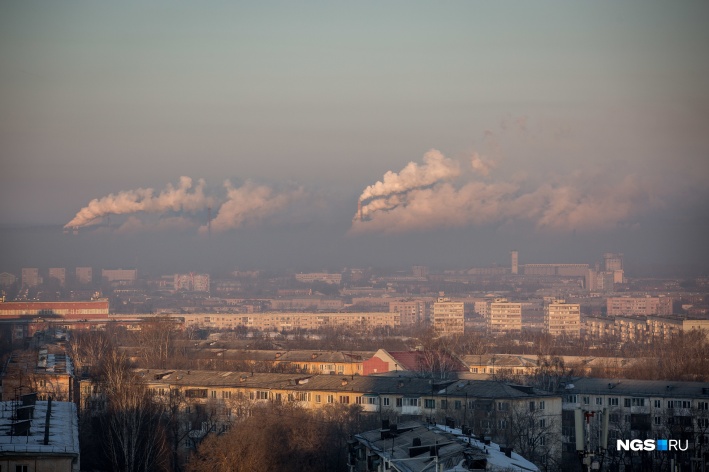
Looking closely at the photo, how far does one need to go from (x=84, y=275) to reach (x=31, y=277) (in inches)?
383

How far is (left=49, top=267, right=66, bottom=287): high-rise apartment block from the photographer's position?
357ft

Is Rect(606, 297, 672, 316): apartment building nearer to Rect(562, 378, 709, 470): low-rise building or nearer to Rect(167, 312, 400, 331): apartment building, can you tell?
Rect(167, 312, 400, 331): apartment building

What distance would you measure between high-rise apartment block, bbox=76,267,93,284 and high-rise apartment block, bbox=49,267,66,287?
1.63 meters

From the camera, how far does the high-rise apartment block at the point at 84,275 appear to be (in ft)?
370

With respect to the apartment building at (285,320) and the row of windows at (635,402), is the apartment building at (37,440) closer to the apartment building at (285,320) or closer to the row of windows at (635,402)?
the row of windows at (635,402)

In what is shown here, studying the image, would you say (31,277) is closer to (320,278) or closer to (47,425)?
(320,278)

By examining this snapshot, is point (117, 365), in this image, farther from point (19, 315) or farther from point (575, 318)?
point (575, 318)

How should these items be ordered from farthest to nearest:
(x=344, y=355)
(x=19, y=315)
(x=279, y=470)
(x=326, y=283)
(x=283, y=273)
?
(x=283, y=273) → (x=326, y=283) → (x=19, y=315) → (x=344, y=355) → (x=279, y=470)

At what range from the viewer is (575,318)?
73938 millimetres

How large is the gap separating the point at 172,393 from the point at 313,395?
3.16 m

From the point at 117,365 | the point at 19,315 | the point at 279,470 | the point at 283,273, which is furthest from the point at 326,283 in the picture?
the point at 279,470

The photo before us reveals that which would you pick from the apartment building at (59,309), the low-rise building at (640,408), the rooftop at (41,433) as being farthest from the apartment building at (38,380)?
the apartment building at (59,309)

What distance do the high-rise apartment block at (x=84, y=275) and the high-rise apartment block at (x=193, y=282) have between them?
35.7ft

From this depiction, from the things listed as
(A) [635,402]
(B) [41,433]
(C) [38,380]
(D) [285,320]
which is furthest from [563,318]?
(B) [41,433]
